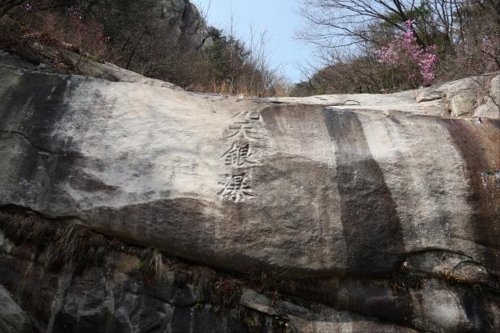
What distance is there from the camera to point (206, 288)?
4.21 m

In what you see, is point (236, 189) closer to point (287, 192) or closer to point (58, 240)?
point (287, 192)

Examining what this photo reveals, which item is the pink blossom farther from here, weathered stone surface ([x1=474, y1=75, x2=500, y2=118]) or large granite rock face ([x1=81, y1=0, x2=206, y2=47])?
large granite rock face ([x1=81, y1=0, x2=206, y2=47])

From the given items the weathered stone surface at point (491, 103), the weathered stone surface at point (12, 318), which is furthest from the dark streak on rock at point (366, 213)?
the weathered stone surface at point (12, 318)

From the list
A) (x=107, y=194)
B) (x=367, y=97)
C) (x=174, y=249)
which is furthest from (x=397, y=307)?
(x=367, y=97)

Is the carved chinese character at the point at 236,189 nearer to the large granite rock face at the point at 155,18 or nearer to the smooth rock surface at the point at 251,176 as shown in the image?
the smooth rock surface at the point at 251,176

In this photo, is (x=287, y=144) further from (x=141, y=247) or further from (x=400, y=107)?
(x=400, y=107)

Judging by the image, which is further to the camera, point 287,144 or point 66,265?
point 287,144

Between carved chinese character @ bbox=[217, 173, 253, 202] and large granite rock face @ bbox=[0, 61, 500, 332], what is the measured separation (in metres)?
0.02

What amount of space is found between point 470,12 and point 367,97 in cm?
599

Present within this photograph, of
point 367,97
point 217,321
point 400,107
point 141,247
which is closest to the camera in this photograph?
point 217,321

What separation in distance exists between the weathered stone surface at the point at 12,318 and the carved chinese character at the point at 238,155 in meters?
2.51

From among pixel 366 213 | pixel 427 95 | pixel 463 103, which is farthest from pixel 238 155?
pixel 427 95

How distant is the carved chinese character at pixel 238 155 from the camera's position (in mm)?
4676

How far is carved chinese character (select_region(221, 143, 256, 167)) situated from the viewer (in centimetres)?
468
